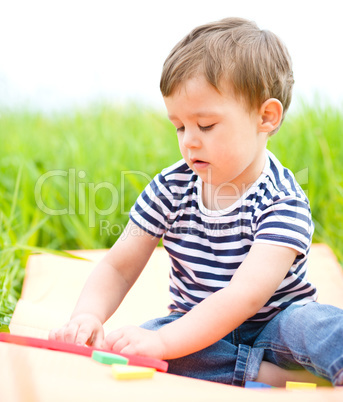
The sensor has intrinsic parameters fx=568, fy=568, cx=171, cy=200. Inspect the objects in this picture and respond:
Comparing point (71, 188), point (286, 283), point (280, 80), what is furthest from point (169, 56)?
point (71, 188)

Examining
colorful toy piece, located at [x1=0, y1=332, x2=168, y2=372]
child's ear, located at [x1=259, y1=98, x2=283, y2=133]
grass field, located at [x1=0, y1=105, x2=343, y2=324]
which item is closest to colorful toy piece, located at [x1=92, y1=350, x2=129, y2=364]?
colorful toy piece, located at [x1=0, y1=332, x2=168, y2=372]

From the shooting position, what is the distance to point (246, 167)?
1101mm

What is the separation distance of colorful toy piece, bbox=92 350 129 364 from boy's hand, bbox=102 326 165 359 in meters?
0.08

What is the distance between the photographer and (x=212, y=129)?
3.39 feet

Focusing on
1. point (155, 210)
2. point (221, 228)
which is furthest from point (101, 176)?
point (221, 228)

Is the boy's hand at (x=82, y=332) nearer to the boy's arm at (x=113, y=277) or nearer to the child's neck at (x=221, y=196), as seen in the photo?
the boy's arm at (x=113, y=277)

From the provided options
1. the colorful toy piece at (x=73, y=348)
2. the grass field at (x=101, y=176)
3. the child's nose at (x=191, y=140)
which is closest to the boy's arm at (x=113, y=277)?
the colorful toy piece at (x=73, y=348)

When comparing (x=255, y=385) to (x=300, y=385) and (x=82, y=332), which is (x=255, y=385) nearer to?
(x=300, y=385)

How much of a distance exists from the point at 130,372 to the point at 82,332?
249 mm

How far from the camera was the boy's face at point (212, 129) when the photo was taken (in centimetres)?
101

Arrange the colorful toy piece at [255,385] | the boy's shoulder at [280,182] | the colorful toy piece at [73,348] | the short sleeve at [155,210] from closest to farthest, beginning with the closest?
the colorful toy piece at [73,348], the colorful toy piece at [255,385], the boy's shoulder at [280,182], the short sleeve at [155,210]

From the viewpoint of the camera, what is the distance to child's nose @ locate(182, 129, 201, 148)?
1.02 metres

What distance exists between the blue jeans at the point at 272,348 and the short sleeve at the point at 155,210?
0.86ft

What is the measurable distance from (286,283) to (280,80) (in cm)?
39
